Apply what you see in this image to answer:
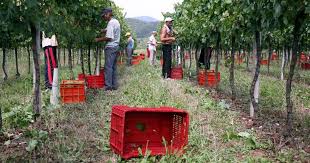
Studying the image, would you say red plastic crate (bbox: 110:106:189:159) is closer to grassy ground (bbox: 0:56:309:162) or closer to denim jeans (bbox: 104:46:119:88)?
grassy ground (bbox: 0:56:309:162)

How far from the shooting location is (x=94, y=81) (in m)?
10.6

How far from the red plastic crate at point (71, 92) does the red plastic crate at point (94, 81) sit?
2.38 metres

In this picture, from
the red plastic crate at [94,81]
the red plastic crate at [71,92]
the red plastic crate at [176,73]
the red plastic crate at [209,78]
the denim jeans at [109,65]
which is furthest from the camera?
the red plastic crate at [176,73]

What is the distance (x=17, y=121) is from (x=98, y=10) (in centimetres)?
481

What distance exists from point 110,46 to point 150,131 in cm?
519

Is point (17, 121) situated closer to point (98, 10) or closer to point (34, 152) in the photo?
point (34, 152)

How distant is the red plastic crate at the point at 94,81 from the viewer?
10445mm

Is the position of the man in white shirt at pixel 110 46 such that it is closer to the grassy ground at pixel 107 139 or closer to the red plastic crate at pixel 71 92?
the red plastic crate at pixel 71 92

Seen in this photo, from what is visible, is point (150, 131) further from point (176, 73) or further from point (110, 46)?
point (176, 73)

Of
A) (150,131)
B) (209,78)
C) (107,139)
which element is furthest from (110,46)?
(150,131)

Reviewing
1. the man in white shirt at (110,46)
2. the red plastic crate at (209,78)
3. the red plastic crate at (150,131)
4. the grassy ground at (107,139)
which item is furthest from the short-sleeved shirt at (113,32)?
the red plastic crate at (150,131)

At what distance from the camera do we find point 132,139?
16.5 feet

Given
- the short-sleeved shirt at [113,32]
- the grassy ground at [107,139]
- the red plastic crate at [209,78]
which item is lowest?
the grassy ground at [107,139]

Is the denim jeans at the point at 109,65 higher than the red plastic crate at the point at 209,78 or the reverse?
higher
